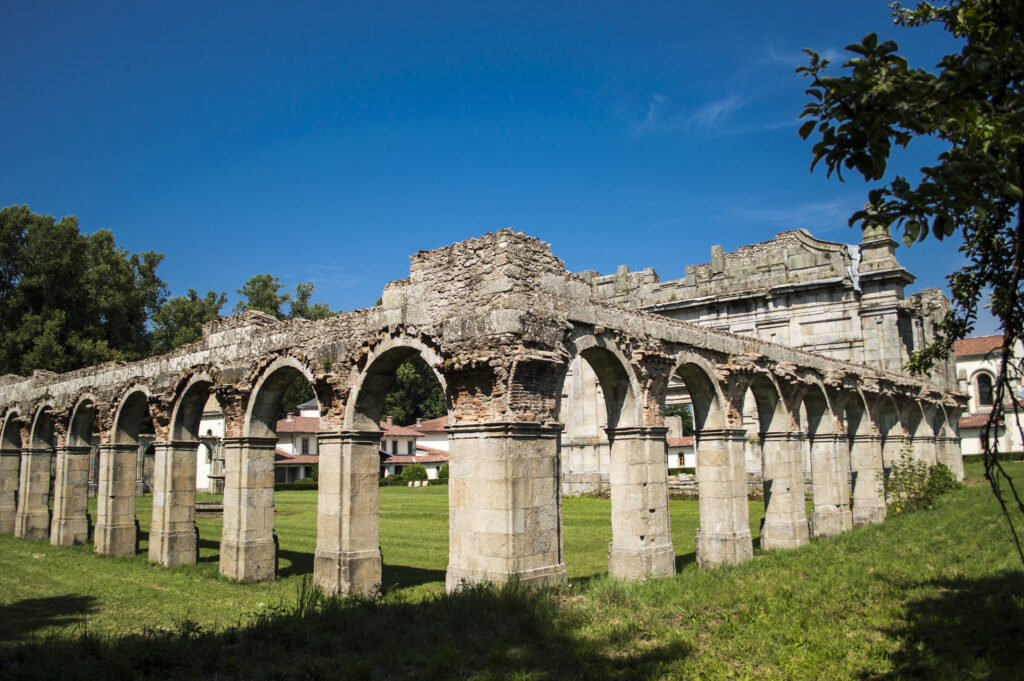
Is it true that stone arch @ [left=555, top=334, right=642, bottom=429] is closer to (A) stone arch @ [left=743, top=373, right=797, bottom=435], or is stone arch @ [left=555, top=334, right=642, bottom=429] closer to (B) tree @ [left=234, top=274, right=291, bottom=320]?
(A) stone arch @ [left=743, top=373, right=797, bottom=435]

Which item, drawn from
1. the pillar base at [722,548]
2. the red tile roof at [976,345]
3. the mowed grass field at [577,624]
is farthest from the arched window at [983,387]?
the pillar base at [722,548]

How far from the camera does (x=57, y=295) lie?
3594 cm

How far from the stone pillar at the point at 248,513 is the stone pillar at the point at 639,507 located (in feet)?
20.5

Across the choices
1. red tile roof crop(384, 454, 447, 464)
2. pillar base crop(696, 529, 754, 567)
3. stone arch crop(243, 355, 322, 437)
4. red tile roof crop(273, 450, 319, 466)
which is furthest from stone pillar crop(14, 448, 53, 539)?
red tile roof crop(384, 454, 447, 464)

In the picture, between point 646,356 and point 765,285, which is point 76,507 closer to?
point 646,356

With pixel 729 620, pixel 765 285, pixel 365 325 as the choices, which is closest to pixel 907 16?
pixel 729 620

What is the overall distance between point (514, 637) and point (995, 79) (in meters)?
6.19

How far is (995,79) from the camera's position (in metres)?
3.97

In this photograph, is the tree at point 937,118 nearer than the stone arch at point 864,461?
Yes

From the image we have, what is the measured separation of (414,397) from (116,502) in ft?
156

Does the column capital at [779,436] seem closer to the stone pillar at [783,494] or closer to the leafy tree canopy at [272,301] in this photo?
the stone pillar at [783,494]

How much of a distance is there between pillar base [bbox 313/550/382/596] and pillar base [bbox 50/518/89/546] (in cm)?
1010

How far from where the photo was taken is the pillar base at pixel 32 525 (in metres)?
20.2

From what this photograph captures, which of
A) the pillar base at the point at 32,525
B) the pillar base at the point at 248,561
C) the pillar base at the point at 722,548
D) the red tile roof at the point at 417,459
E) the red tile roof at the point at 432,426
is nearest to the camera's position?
the pillar base at the point at 248,561
